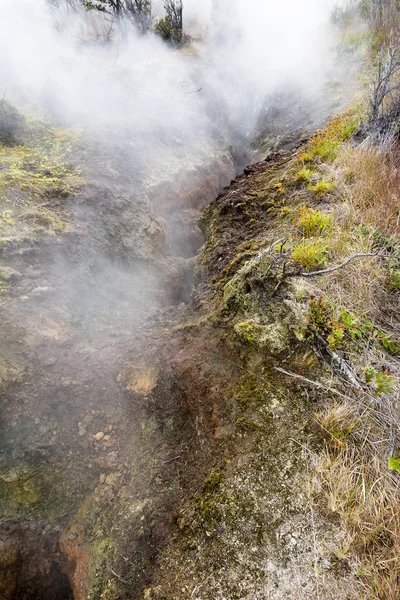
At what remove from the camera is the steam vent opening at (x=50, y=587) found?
1.99 m

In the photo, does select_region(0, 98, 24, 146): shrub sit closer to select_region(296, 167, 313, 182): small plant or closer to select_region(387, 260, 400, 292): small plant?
select_region(296, 167, 313, 182): small plant

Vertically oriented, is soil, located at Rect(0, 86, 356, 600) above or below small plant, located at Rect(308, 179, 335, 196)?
below

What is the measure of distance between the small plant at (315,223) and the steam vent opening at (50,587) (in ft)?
10.4

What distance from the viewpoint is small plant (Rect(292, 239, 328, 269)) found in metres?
2.22

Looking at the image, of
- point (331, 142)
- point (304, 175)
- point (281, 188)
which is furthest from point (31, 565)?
point (331, 142)

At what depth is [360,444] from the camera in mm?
1470

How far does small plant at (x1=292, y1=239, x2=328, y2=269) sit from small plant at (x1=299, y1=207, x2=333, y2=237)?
0.25 m

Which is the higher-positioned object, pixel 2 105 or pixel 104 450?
pixel 2 105

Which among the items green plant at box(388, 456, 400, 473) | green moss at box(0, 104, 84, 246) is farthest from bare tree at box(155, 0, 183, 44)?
green plant at box(388, 456, 400, 473)

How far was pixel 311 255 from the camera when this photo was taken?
2.23 meters

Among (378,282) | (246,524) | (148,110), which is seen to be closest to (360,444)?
(246,524)

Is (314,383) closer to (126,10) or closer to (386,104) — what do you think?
(386,104)

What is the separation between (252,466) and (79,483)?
1.45 metres

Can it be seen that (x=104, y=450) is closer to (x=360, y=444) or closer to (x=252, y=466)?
(x=252, y=466)
